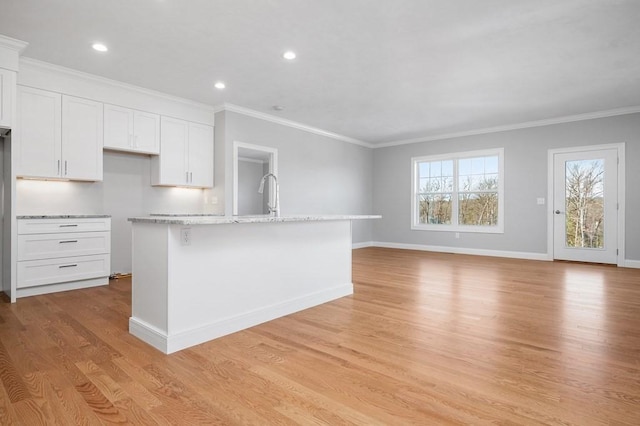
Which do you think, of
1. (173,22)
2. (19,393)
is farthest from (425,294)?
(173,22)

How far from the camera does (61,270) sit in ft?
13.6

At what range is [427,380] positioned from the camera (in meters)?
1.99

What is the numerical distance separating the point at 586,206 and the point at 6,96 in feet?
27.8

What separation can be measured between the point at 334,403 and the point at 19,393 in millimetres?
1645

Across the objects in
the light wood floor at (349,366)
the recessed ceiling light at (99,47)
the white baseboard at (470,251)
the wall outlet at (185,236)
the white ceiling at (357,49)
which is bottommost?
the light wood floor at (349,366)

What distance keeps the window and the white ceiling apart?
1.87 metres

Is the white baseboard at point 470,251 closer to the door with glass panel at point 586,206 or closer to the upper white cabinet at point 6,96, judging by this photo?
the door with glass panel at point 586,206

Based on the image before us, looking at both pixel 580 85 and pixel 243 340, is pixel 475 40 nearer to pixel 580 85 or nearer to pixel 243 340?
pixel 580 85

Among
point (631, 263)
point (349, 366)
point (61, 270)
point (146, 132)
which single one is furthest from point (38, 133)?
point (631, 263)

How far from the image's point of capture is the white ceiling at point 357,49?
300 centimetres

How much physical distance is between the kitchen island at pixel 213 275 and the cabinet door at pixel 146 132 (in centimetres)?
262

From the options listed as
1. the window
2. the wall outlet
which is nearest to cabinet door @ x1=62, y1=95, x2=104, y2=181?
the wall outlet

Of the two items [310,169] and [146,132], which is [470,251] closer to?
[310,169]

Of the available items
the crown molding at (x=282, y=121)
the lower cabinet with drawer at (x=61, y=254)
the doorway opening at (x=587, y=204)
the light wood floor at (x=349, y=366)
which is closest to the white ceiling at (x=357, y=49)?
the crown molding at (x=282, y=121)
